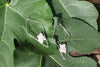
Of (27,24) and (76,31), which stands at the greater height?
(27,24)

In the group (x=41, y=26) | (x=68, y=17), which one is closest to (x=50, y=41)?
(x=41, y=26)

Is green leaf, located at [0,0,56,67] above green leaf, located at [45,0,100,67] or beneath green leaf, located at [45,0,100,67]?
above

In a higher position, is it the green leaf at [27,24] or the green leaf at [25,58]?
the green leaf at [27,24]

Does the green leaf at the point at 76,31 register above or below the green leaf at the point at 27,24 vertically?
below
